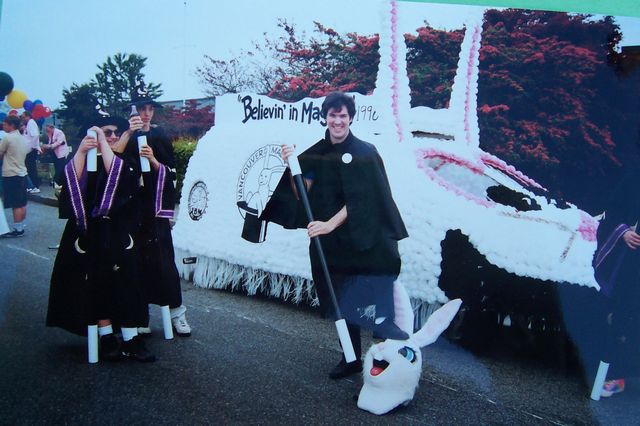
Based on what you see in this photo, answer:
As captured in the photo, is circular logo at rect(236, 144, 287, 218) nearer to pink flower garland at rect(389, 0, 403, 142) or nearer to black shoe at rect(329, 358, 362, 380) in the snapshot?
pink flower garland at rect(389, 0, 403, 142)

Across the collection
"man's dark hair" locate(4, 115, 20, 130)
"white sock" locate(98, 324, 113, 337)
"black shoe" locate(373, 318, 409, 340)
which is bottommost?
"white sock" locate(98, 324, 113, 337)

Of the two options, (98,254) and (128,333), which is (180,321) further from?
(98,254)

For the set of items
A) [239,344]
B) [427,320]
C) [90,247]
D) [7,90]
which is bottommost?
[239,344]

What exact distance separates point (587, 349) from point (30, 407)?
67.1 inches

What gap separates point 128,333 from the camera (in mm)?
1904

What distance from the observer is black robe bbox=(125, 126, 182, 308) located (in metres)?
1.90

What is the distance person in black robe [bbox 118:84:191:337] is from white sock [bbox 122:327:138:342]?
3.6 inches

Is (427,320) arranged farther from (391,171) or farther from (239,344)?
(239,344)

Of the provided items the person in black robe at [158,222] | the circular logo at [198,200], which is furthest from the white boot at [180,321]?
the circular logo at [198,200]

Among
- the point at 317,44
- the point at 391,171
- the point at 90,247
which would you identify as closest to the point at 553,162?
the point at 391,171

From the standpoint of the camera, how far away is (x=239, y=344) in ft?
5.66

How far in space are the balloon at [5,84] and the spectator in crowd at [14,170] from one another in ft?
0.32

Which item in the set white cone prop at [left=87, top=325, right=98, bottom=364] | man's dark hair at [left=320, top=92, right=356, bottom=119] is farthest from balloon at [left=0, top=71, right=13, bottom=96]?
man's dark hair at [left=320, top=92, right=356, bottom=119]

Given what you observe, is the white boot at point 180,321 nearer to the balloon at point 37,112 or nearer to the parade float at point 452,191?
the parade float at point 452,191
